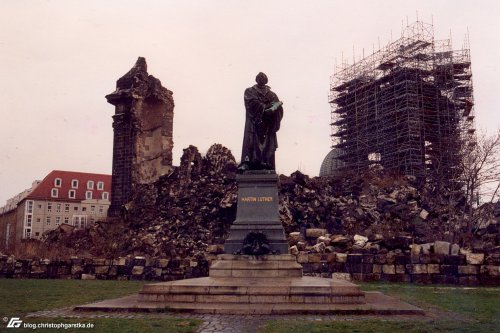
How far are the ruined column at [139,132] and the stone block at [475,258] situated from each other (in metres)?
23.6

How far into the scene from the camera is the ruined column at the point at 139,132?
118ft

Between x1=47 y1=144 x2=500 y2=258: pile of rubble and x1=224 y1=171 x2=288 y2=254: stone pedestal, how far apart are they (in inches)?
448

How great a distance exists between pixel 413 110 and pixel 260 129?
92.0ft

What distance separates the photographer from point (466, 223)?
1095 inches

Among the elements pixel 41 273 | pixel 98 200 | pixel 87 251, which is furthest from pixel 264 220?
pixel 98 200

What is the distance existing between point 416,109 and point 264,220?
28.9 m

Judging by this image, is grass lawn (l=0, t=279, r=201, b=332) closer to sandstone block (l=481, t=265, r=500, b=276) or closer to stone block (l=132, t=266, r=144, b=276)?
stone block (l=132, t=266, r=144, b=276)

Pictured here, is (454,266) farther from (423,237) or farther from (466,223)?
(466,223)

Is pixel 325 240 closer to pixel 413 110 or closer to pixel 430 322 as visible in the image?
pixel 430 322

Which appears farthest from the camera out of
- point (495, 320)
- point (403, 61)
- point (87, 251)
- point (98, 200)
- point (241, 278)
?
point (98, 200)

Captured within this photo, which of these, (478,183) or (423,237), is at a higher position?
(478,183)

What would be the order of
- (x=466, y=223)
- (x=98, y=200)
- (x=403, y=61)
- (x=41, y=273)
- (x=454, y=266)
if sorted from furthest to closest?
(x=98, y=200), (x=403, y=61), (x=466, y=223), (x=41, y=273), (x=454, y=266)

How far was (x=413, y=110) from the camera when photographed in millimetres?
38625

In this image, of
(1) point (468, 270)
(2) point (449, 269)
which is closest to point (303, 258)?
(2) point (449, 269)
